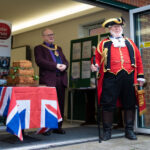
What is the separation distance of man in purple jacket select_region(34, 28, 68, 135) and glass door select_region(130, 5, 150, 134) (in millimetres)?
1202

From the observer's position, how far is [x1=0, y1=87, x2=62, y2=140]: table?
308 cm

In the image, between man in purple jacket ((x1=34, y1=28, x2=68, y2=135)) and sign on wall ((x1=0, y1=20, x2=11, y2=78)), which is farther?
sign on wall ((x1=0, y1=20, x2=11, y2=78))

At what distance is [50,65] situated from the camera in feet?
13.3

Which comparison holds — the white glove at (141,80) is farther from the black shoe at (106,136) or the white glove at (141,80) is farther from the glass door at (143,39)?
the black shoe at (106,136)

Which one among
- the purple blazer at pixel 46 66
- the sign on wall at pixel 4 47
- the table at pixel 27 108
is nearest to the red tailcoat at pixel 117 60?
the purple blazer at pixel 46 66

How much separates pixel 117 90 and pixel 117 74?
0.71ft

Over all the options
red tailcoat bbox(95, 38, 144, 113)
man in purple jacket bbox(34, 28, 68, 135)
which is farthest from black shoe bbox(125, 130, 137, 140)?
man in purple jacket bbox(34, 28, 68, 135)

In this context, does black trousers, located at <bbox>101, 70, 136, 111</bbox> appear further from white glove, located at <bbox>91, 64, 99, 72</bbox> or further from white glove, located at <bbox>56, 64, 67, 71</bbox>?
white glove, located at <bbox>56, 64, 67, 71</bbox>

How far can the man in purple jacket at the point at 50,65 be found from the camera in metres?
4.09

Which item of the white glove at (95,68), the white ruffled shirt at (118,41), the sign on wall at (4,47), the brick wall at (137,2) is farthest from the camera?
the sign on wall at (4,47)

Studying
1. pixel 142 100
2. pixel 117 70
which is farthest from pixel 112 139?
pixel 117 70

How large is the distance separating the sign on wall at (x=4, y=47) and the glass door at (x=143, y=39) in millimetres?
2371

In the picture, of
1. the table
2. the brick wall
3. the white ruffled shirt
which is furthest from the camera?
the brick wall

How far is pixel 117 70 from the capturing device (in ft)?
12.6
